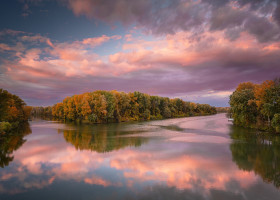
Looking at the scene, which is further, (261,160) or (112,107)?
(112,107)

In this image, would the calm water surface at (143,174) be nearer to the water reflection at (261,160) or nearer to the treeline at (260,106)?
the water reflection at (261,160)

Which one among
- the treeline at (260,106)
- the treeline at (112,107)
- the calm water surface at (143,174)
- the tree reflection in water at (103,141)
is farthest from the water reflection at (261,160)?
the treeline at (112,107)

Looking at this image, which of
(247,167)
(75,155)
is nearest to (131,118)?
(75,155)

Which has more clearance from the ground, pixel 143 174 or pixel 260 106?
pixel 260 106

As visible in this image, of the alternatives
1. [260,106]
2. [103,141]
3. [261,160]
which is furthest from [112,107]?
[261,160]

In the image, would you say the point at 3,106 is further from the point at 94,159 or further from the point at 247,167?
the point at 247,167

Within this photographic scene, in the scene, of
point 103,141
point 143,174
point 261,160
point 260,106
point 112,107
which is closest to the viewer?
point 143,174

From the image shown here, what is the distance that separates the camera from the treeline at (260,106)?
3058cm

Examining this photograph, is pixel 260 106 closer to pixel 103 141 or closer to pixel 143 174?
pixel 103 141

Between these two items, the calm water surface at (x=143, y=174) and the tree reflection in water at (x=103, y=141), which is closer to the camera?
the calm water surface at (x=143, y=174)

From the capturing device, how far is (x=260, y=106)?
117 ft

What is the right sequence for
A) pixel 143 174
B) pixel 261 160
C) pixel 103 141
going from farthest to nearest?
pixel 103 141 < pixel 261 160 < pixel 143 174

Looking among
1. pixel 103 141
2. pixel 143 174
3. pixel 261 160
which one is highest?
pixel 103 141

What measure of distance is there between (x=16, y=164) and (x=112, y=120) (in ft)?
172
